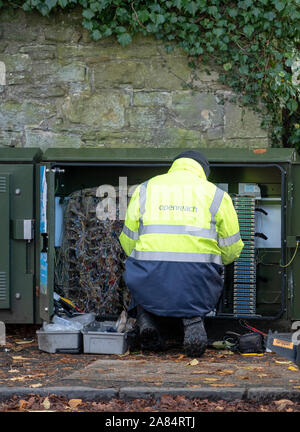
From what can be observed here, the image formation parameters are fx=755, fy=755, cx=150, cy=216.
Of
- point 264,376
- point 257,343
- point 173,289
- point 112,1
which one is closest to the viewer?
point 264,376

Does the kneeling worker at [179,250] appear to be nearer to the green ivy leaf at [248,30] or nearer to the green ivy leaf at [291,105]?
the green ivy leaf at [248,30]

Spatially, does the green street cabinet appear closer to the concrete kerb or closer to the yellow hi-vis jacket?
the yellow hi-vis jacket

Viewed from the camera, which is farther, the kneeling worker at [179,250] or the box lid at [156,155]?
the box lid at [156,155]

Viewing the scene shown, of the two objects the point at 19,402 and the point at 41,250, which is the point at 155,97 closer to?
the point at 41,250

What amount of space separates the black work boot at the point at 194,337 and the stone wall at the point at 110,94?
2119 millimetres

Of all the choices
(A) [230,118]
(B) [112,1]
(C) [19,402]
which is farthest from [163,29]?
(C) [19,402]

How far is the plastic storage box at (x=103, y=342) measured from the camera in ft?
20.4

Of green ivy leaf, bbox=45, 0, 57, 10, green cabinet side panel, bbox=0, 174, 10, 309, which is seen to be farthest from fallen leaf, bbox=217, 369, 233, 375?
green ivy leaf, bbox=45, 0, 57, 10

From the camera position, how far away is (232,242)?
6.14m

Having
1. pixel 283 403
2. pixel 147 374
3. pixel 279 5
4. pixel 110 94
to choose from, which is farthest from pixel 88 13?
pixel 283 403

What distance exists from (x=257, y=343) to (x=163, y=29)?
320cm

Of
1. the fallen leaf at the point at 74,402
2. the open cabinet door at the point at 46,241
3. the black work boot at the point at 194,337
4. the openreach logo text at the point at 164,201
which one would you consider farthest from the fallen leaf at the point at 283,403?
the open cabinet door at the point at 46,241

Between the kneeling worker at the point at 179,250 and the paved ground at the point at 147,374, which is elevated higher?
the kneeling worker at the point at 179,250

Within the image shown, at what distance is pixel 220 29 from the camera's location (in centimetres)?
732
